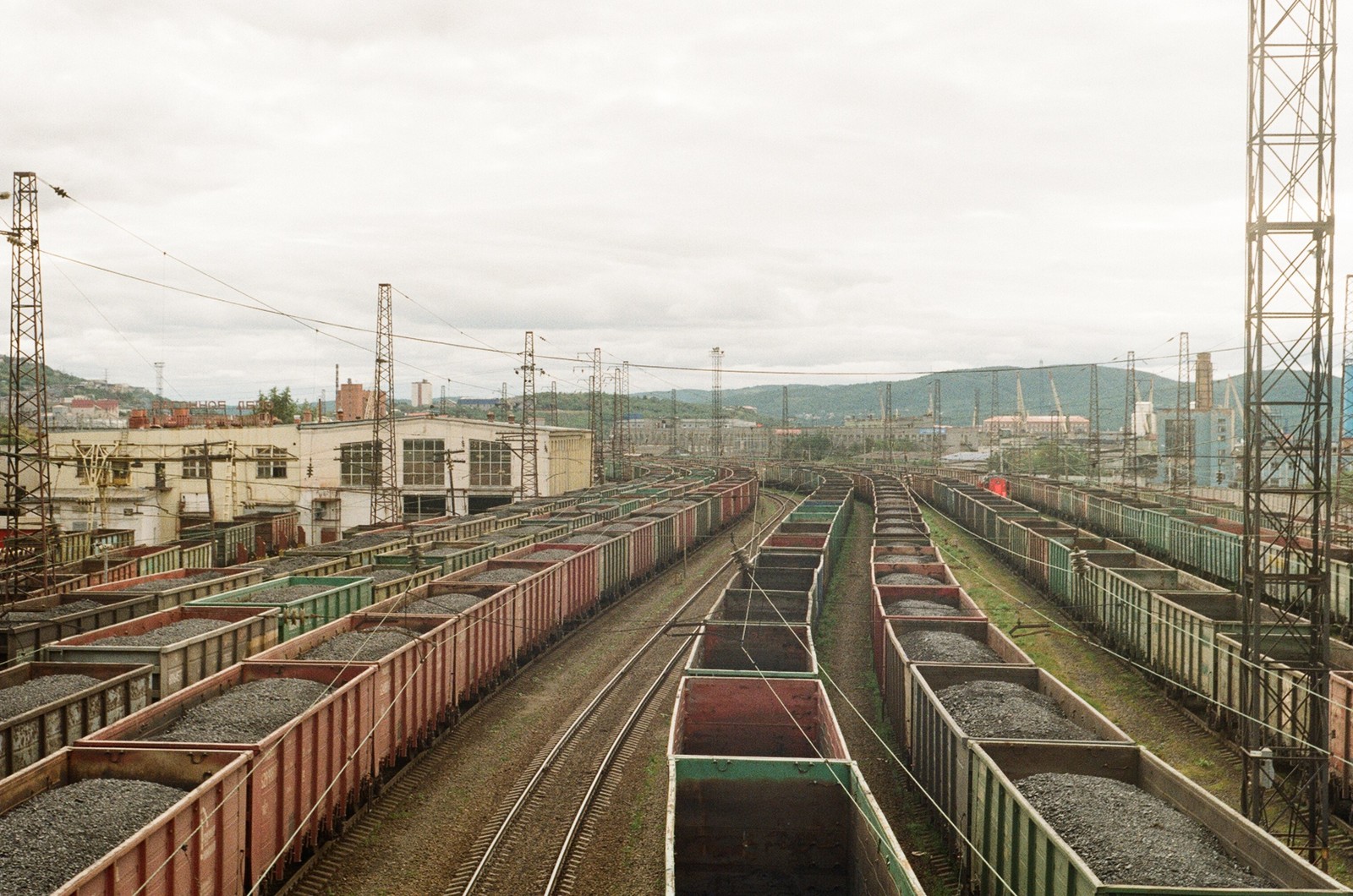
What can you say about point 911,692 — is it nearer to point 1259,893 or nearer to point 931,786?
point 931,786

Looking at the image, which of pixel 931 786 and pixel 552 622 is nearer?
pixel 931 786

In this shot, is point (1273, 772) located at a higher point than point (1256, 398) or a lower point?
lower

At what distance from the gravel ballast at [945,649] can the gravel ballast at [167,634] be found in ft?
38.8

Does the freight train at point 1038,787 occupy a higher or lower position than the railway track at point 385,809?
higher

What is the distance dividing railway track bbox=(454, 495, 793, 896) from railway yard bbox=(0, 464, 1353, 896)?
58 millimetres

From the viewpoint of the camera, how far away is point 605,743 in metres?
16.3

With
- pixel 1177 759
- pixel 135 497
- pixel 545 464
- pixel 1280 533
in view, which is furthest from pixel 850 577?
pixel 135 497

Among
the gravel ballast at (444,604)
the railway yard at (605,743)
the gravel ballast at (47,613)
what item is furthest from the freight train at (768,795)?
the gravel ballast at (47,613)

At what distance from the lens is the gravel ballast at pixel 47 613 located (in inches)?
722

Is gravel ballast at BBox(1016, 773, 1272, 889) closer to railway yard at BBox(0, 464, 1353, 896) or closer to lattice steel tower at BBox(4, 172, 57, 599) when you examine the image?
railway yard at BBox(0, 464, 1353, 896)

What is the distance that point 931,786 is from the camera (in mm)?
12625

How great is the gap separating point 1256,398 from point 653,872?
10.4 m

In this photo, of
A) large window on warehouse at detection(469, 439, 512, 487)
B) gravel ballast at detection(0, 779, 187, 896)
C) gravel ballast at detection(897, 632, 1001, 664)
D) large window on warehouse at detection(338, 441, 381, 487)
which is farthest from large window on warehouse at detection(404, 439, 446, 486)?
gravel ballast at detection(0, 779, 187, 896)

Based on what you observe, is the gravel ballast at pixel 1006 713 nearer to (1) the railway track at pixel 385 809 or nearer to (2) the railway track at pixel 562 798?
(2) the railway track at pixel 562 798
